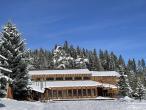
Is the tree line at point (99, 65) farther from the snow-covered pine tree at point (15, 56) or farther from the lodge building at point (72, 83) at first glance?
the snow-covered pine tree at point (15, 56)

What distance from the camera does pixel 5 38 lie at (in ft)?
211

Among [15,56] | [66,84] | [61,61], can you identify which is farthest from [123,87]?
[61,61]

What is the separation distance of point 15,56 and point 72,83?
35.6 meters

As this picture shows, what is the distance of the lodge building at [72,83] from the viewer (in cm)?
9369

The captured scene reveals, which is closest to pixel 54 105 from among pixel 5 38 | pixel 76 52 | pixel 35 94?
pixel 5 38

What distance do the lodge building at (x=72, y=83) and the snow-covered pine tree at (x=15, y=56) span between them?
710 inches

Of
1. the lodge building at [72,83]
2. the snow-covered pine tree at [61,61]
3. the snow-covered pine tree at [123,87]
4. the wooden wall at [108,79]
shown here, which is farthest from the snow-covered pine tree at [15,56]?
the snow-covered pine tree at [61,61]

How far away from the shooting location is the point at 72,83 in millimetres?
96875

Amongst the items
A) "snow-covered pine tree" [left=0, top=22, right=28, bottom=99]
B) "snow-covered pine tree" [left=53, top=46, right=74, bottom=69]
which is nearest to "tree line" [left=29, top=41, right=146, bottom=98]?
"snow-covered pine tree" [left=53, top=46, right=74, bottom=69]

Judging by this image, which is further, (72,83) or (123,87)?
(123,87)

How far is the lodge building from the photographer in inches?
3688

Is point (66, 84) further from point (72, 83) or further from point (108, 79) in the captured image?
point (108, 79)

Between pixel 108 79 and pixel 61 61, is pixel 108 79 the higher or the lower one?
the lower one

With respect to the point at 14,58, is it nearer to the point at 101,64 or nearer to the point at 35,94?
the point at 35,94
